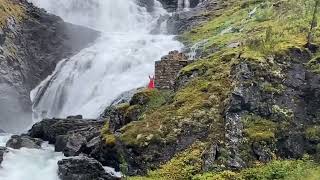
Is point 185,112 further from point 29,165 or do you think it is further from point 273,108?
A: point 29,165

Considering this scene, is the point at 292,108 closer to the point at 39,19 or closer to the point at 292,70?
the point at 292,70

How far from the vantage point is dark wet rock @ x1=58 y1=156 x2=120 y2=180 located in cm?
2289

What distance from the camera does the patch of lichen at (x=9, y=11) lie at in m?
51.3

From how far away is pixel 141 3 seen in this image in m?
71.4

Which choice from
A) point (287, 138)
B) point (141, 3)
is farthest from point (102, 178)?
point (141, 3)

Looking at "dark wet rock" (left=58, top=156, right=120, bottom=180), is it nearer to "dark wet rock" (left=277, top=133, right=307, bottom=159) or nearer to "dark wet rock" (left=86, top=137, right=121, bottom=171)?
"dark wet rock" (left=86, top=137, right=121, bottom=171)

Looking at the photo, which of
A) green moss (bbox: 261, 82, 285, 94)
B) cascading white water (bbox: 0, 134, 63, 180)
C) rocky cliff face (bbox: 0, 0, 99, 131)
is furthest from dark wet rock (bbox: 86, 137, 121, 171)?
rocky cliff face (bbox: 0, 0, 99, 131)

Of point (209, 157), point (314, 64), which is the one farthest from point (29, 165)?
point (314, 64)

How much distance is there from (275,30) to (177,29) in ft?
94.6

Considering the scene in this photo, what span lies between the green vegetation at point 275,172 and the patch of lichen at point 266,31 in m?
5.64

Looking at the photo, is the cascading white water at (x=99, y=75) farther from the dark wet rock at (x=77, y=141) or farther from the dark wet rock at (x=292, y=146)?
the dark wet rock at (x=292, y=146)

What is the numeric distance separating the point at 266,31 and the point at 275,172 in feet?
26.6

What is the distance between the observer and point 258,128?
20.4 meters

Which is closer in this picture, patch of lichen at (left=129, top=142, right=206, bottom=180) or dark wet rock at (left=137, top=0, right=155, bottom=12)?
patch of lichen at (left=129, top=142, right=206, bottom=180)
